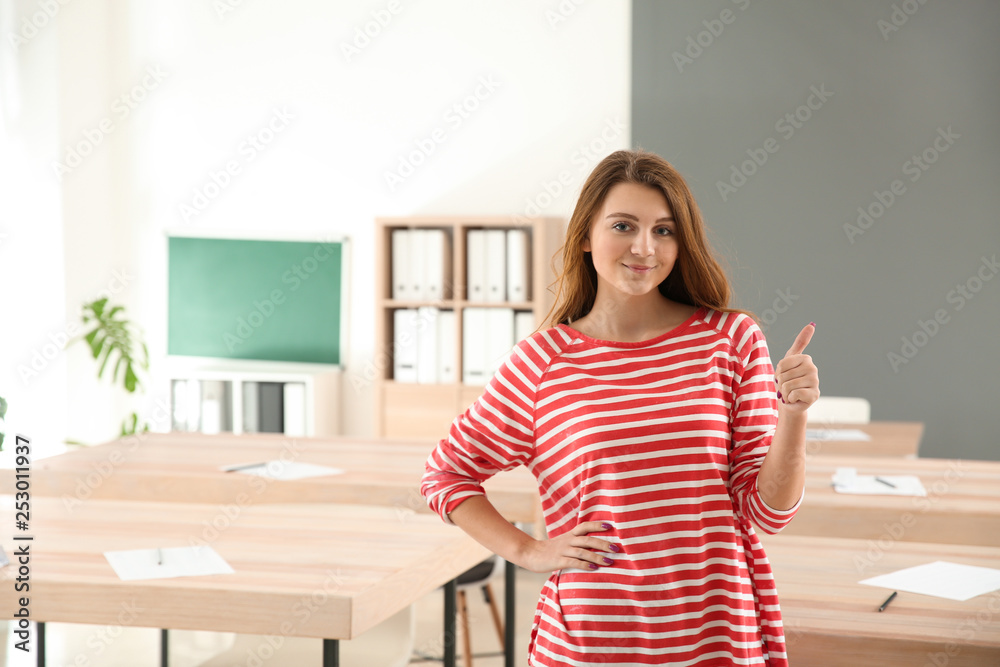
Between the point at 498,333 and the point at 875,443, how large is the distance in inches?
70.5

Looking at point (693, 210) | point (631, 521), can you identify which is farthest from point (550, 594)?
point (693, 210)

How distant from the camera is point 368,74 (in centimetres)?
493

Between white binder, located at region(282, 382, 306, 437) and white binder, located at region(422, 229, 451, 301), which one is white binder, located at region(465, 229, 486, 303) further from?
white binder, located at region(282, 382, 306, 437)

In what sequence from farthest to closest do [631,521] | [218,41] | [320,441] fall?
1. [218,41]
2. [320,441]
3. [631,521]

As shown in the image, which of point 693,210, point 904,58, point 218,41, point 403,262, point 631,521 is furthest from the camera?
point 218,41

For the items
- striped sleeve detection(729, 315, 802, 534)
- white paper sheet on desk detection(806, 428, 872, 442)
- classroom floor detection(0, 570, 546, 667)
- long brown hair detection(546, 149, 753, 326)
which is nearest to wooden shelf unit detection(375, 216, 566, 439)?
classroom floor detection(0, 570, 546, 667)

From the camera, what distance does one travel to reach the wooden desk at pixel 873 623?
1.51 meters

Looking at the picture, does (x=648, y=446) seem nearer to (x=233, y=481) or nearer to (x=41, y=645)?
(x=233, y=481)

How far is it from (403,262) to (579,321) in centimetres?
335

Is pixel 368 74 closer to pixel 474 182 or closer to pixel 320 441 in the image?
pixel 474 182

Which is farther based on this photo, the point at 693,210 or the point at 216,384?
the point at 216,384

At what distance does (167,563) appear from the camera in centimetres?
199

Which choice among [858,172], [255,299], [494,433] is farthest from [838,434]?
[255,299]

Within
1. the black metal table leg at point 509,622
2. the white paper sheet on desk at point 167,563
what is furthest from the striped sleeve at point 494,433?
the black metal table leg at point 509,622
